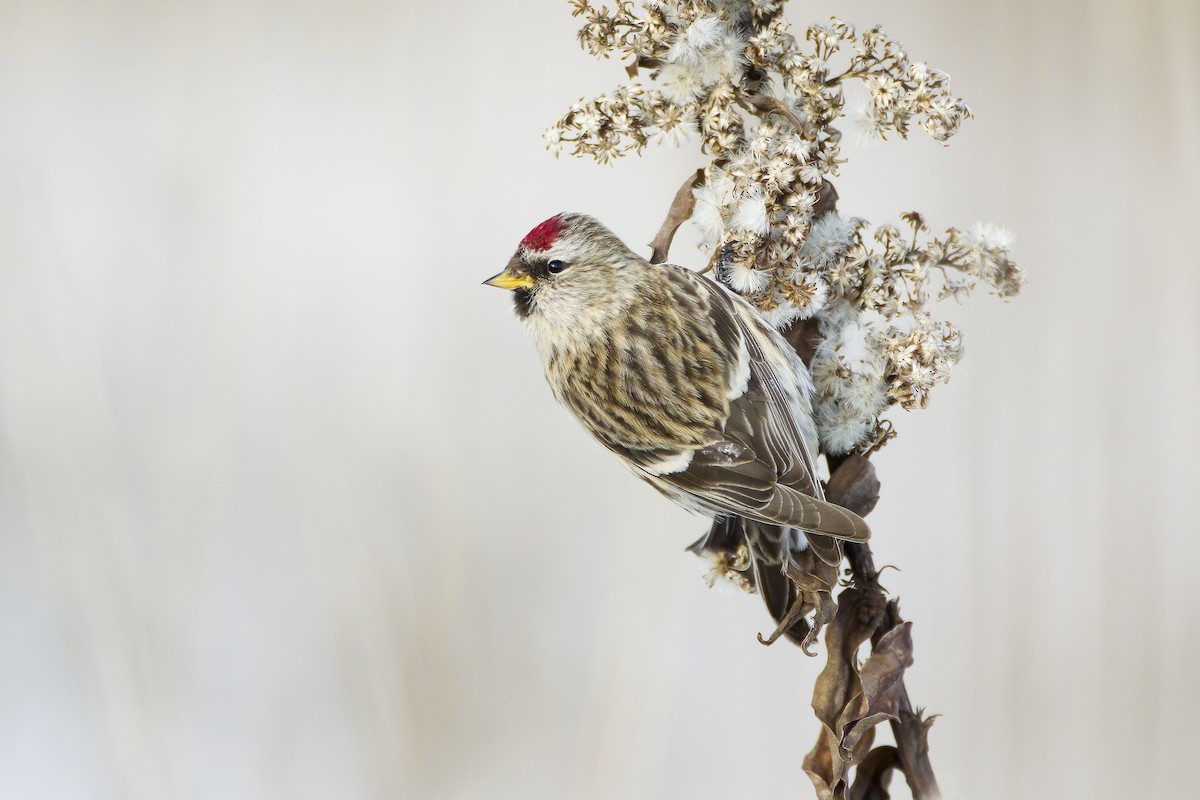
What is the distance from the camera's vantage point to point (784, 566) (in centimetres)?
79

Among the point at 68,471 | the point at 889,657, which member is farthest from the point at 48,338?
the point at 889,657

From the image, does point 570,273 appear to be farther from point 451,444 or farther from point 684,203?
point 451,444

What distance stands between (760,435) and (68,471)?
3.38 feet

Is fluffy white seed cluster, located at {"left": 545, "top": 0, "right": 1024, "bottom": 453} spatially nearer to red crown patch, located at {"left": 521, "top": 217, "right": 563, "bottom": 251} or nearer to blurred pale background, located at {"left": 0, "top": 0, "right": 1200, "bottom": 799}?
red crown patch, located at {"left": 521, "top": 217, "right": 563, "bottom": 251}

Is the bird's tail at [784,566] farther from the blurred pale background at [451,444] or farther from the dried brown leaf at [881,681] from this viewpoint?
the blurred pale background at [451,444]

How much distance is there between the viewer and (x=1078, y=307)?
56.9 inches

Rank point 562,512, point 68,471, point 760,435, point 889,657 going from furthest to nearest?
point 562,512
point 68,471
point 760,435
point 889,657

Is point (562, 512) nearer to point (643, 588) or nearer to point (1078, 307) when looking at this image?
point (643, 588)

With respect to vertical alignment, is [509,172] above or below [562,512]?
above

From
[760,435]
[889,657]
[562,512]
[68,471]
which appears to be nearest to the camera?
[889,657]

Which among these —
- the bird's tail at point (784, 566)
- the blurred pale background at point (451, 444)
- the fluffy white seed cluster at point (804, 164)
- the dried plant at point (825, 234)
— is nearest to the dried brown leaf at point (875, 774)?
the dried plant at point (825, 234)

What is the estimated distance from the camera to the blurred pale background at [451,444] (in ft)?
4.61

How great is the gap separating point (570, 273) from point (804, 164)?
1.02ft

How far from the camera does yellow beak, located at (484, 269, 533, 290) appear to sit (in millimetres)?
917
